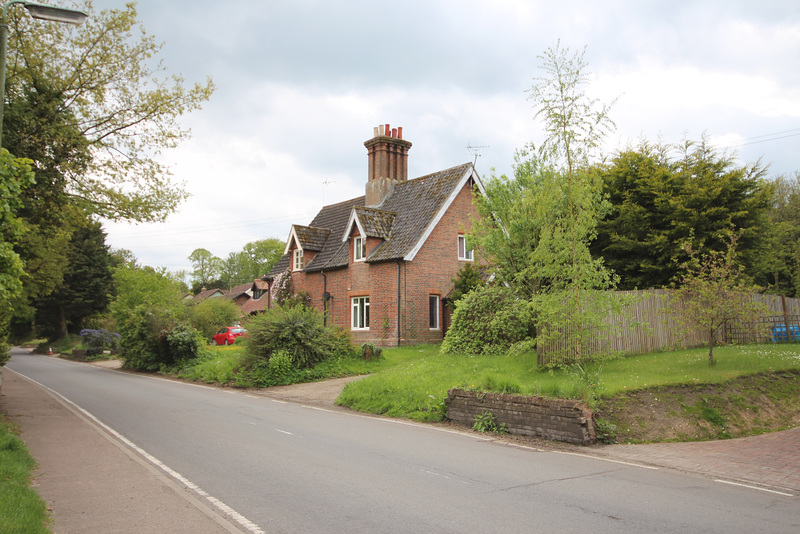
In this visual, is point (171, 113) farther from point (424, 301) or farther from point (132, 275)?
point (132, 275)

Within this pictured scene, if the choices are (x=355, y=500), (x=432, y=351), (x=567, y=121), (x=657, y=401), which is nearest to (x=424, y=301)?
(x=432, y=351)

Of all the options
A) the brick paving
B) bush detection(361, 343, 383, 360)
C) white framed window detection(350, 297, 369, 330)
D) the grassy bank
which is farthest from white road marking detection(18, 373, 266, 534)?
white framed window detection(350, 297, 369, 330)

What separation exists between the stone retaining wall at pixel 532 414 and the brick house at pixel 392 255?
529 inches

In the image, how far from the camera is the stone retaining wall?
408 inches

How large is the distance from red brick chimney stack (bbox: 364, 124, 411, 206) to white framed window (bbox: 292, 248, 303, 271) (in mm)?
4973

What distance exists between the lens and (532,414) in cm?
1105

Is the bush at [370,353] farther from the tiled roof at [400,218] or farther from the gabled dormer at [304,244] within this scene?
the gabled dormer at [304,244]

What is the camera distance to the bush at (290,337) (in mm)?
21781

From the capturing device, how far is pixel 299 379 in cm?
2127

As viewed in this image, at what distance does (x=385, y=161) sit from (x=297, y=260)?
785 cm

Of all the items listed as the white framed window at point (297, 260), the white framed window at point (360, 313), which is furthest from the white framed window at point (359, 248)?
the white framed window at point (297, 260)

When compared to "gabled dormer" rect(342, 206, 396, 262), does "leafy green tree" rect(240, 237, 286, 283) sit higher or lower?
higher

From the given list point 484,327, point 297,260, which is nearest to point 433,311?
point 484,327

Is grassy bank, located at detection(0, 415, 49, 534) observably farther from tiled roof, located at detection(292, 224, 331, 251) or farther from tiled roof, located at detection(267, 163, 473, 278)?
tiled roof, located at detection(292, 224, 331, 251)
